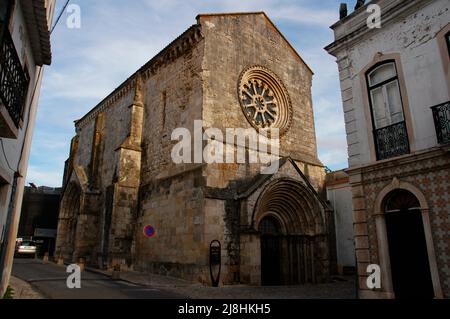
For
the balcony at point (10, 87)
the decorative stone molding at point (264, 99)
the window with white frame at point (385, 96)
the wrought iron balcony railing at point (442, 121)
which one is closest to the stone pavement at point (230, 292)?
the window with white frame at point (385, 96)

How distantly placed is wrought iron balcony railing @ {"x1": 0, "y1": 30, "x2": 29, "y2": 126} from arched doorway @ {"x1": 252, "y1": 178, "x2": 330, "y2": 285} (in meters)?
9.67

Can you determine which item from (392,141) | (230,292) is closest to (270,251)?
(230,292)

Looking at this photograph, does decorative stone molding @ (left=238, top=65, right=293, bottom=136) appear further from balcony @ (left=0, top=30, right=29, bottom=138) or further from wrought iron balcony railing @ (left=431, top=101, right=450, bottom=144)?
balcony @ (left=0, top=30, right=29, bottom=138)

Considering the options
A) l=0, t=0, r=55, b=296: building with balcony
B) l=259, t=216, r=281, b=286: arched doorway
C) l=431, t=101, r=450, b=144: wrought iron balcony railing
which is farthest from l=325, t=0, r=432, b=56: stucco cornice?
l=259, t=216, r=281, b=286: arched doorway

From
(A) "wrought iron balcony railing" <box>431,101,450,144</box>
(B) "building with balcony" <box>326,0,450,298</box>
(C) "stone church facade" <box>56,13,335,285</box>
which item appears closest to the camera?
(A) "wrought iron balcony railing" <box>431,101,450,144</box>

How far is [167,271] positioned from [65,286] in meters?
4.15

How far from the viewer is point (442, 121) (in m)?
6.43

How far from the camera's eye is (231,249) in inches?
476

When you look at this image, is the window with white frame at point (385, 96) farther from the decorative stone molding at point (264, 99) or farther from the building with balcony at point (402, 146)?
the decorative stone molding at point (264, 99)

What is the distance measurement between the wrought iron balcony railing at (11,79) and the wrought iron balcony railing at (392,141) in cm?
724

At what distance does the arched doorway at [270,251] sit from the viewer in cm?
1395

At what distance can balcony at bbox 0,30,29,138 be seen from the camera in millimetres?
4887

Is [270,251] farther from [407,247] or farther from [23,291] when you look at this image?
[23,291]

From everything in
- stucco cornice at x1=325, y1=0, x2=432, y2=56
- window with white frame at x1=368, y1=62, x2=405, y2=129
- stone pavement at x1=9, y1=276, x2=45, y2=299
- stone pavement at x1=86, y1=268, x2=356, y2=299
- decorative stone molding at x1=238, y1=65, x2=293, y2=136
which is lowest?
stone pavement at x1=86, y1=268, x2=356, y2=299
